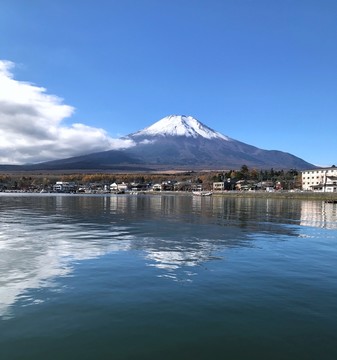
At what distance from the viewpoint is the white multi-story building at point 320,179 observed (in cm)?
13652

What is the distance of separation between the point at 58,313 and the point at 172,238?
40.1 feet

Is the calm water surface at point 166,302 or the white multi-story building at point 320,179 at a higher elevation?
the white multi-story building at point 320,179

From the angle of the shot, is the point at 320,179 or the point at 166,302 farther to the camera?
the point at 320,179

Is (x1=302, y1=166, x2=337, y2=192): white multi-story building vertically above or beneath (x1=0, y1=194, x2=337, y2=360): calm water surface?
above

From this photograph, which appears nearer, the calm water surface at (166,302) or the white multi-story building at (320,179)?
the calm water surface at (166,302)

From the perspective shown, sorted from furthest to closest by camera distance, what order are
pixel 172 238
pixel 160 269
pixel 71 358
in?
pixel 172 238
pixel 160 269
pixel 71 358

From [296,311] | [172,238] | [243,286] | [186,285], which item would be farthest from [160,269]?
[172,238]

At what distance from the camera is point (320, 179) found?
15125cm

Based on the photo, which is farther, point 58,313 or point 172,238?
point 172,238

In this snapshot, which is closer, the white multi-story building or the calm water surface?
the calm water surface

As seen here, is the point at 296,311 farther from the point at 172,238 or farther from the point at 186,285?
the point at 172,238

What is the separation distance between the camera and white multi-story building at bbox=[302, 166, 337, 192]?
13652 cm

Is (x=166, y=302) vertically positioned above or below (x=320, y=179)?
below

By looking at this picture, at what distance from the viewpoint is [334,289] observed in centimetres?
1036
